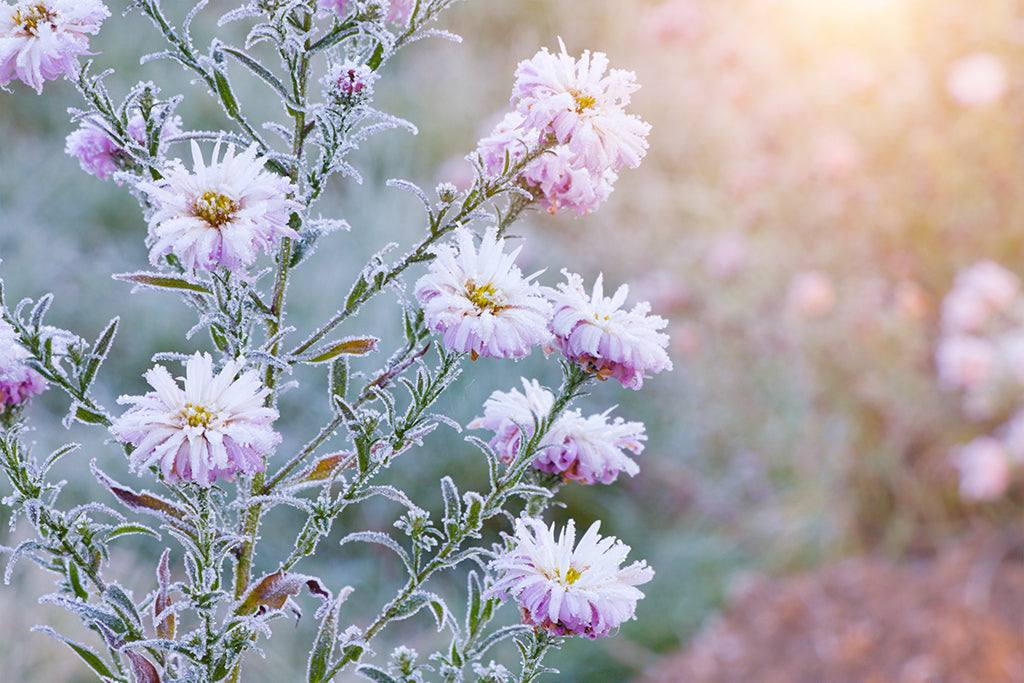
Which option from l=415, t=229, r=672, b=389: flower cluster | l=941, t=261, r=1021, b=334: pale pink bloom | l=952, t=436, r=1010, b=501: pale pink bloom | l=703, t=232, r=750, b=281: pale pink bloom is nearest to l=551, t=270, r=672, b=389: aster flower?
l=415, t=229, r=672, b=389: flower cluster

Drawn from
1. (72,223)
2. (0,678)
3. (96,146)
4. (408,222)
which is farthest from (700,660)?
(72,223)

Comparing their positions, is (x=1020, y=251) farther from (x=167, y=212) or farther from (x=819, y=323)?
(x=167, y=212)

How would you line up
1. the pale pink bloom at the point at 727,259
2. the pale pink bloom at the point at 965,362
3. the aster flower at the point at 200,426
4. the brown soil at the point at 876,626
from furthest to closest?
the pale pink bloom at the point at 727,259 → the pale pink bloom at the point at 965,362 → the brown soil at the point at 876,626 → the aster flower at the point at 200,426

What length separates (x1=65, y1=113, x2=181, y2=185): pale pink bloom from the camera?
75 centimetres

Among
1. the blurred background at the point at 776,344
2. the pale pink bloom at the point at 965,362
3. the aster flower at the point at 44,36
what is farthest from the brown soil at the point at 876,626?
the aster flower at the point at 44,36

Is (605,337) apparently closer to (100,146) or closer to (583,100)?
(583,100)

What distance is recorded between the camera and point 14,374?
700 mm

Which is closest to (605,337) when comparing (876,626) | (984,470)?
(876,626)

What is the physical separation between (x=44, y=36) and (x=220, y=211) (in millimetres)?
178

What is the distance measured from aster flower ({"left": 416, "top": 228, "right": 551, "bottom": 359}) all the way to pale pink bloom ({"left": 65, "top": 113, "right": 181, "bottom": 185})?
0.27m

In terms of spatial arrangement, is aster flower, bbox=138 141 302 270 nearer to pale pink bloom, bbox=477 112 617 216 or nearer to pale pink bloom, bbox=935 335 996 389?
pale pink bloom, bbox=477 112 617 216

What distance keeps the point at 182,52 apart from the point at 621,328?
14.9 inches

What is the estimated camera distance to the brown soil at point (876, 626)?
2.14 meters

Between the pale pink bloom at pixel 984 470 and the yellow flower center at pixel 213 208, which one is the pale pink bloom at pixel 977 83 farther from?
the yellow flower center at pixel 213 208
